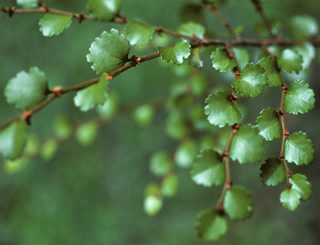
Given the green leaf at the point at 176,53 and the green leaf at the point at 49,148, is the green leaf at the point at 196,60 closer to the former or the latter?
the green leaf at the point at 176,53

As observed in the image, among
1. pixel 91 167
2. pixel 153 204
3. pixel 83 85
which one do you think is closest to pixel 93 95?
pixel 83 85

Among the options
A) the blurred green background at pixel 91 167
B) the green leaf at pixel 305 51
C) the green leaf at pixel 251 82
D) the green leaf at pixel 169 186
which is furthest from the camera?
the blurred green background at pixel 91 167

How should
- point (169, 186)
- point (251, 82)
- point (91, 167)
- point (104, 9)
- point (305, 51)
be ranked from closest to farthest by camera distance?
point (251, 82), point (104, 9), point (305, 51), point (169, 186), point (91, 167)

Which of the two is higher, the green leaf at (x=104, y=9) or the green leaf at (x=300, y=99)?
the green leaf at (x=104, y=9)

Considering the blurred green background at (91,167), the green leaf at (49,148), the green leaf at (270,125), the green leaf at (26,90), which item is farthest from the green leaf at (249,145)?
the blurred green background at (91,167)

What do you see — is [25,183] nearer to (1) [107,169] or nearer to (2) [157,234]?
(1) [107,169]

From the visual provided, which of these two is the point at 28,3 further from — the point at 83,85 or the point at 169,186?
the point at 169,186
